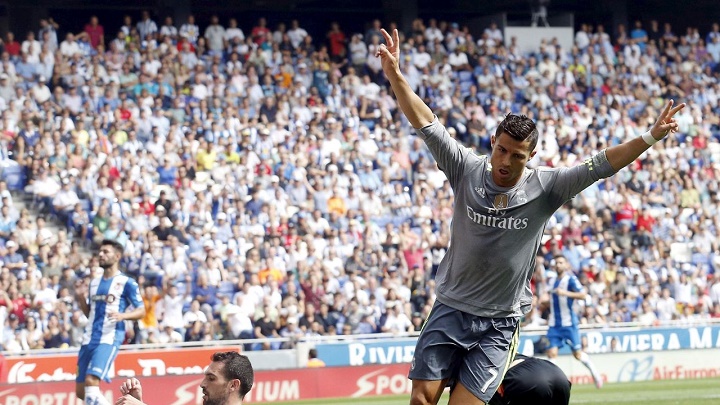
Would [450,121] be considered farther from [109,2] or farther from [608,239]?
[109,2]

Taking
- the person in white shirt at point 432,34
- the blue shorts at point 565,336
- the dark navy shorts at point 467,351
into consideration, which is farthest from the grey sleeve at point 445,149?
the person in white shirt at point 432,34

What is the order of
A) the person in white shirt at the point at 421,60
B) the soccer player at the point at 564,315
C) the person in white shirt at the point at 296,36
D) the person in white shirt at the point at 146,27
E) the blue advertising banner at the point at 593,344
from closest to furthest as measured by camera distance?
1. the soccer player at the point at 564,315
2. the blue advertising banner at the point at 593,344
3. the person in white shirt at the point at 146,27
4. the person in white shirt at the point at 296,36
5. the person in white shirt at the point at 421,60

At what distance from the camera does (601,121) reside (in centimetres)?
2984

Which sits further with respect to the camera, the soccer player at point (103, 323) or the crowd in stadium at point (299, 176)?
the crowd in stadium at point (299, 176)

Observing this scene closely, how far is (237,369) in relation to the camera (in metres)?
6.23

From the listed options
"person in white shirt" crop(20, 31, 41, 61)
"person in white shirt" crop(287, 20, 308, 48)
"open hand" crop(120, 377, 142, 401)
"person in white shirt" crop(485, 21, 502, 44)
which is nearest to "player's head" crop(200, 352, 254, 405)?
"open hand" crop(120, 377, 142, 401)

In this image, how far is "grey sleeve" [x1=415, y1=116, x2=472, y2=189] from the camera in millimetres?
7133

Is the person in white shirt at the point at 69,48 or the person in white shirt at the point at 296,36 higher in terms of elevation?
the person in white shirt at the point at 296,36

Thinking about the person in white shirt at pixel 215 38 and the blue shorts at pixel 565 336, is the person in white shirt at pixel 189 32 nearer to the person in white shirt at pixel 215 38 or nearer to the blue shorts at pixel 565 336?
the person in white shirt at pixel 215 38

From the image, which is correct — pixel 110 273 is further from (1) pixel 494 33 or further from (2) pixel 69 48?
(1) pixel 494 33

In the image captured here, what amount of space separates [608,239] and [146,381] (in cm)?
1176

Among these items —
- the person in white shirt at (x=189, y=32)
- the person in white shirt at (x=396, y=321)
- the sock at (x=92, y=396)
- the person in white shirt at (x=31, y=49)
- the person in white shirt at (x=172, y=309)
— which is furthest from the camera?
the person in white shirt at (x=189, y=32)

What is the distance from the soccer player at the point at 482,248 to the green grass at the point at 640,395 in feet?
33.4

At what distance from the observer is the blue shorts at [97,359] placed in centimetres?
1376
